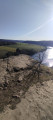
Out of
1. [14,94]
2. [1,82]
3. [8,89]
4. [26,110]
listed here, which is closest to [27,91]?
[14,94]

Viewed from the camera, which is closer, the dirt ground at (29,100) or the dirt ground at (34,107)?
the dirt ground at (34,107)

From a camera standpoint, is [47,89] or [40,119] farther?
[47,89]

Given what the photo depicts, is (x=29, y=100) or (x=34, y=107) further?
(x=29, y=100)

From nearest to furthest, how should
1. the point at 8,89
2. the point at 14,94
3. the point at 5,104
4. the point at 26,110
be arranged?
the point at 26,110 < the point at 5,104 < the point at 14,94 < the point at 8,89

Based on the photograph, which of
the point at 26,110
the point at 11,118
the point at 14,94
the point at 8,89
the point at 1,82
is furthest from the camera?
the point at 1,82

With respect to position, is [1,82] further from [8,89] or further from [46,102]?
[46,102]

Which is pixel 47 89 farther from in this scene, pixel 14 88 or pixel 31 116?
pixel 31 116

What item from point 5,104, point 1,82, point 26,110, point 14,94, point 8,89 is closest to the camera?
point 26,110

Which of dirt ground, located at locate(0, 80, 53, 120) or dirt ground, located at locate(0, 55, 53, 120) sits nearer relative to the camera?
dirt ground, located at locate(0, 80, 53, 120)

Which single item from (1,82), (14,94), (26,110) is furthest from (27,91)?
(1,82)
